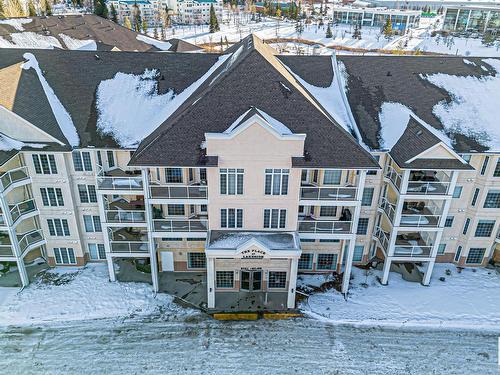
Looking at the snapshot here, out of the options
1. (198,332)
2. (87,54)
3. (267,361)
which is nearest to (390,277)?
(267,361)

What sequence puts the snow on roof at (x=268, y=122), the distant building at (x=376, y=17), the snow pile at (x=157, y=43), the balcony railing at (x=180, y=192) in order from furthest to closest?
the distant building at (x=376, y=17), the snow pile at (x=157, y=43), the balcony railing at (x=180, y=192), the snow on roof at (x=268, y=122)

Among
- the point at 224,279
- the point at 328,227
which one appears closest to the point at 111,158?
the point at 224,279

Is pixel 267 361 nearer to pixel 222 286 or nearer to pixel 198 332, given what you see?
pixel 198 332

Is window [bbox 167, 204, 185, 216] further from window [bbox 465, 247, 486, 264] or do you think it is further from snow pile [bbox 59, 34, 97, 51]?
snow pile [bbox 59, 34, 97, 51]

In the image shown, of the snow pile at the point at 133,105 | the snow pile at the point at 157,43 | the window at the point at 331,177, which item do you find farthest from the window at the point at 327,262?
the snow pile at the point at 157,43

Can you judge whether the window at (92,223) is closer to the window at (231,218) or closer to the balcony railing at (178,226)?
the balcony railing at (178,226)

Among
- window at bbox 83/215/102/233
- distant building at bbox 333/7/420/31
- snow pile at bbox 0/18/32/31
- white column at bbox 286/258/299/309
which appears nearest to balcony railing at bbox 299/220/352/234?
white column at bbox 286/258/299/309
